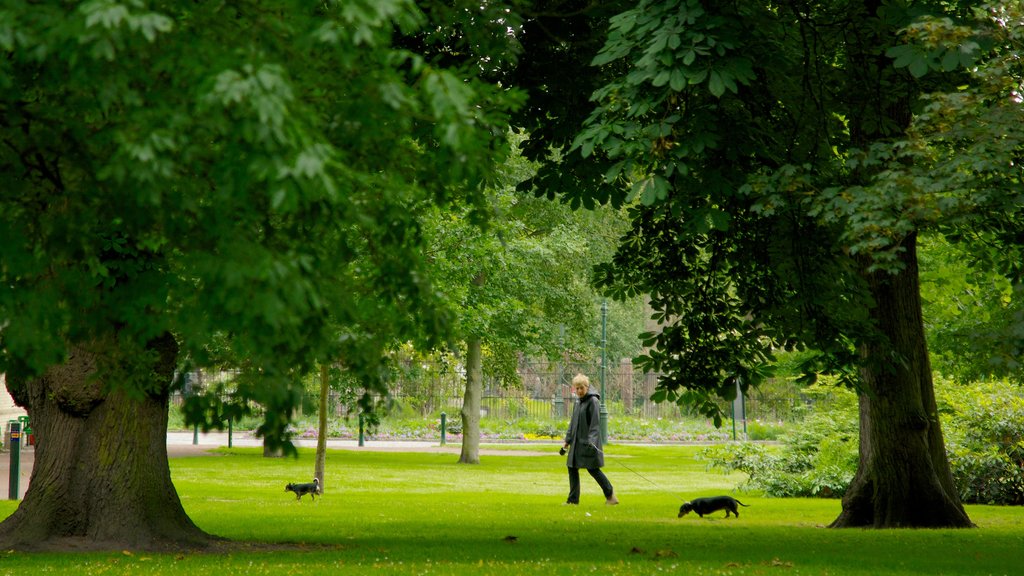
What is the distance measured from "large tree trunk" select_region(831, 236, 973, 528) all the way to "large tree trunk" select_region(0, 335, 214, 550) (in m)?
7.37

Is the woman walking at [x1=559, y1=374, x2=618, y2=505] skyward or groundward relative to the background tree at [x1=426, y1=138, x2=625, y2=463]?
groundward

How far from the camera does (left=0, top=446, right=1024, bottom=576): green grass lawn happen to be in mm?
→ 9195

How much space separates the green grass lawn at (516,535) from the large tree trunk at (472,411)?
16.0 ft

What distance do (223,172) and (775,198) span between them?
585 cm

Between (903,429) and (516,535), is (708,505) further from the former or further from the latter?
(516,535)

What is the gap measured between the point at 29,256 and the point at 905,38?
648 cm

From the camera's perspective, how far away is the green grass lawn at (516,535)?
920 cm

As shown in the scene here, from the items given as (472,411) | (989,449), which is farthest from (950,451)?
(472,411)

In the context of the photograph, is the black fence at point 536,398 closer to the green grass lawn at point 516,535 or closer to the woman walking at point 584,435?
the green grass lawn at point 516,535

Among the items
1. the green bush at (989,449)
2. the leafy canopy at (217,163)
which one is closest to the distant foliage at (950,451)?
the green bush at (989,449)

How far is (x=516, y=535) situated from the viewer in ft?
40.0

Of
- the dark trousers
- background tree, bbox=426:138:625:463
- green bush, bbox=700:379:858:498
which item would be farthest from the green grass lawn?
background tree, bbox=426:138:625:463

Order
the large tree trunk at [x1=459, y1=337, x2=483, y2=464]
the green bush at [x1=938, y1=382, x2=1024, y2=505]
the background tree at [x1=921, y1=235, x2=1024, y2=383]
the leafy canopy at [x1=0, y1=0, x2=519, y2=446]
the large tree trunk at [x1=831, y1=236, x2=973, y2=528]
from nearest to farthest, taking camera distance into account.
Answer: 1. the leafy canopy at [x1=0, y1=0, x2=519, y2=446]
2. the large tree trunk at [x1=831, y1=236, x2=973, y2=528]
3. the background tree at [x1=921, y1=235, x2=1024, y2=383]
4. the green bush at [x1=938, y1=382, x2=1024, y2=505]
5. the large tree trunk at [x1=459, y1=337, x2=483, y2=464]

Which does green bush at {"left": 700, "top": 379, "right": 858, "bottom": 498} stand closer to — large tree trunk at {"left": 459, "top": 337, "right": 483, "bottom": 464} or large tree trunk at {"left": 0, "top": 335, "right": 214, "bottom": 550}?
large tree trunk at {"left": 459, "top": 337, "right": 483, "bottom": 464}
